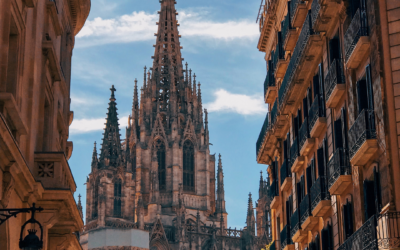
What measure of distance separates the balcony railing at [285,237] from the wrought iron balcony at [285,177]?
1.57 metres

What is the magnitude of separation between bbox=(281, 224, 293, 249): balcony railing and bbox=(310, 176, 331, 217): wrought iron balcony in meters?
6.12

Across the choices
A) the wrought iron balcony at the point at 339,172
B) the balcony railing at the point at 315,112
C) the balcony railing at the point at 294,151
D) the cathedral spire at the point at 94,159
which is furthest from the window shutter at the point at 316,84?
the cathedral spire at the point at 94,159

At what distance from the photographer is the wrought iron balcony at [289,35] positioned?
28391 millimetres

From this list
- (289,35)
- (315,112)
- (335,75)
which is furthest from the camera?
(289,35)

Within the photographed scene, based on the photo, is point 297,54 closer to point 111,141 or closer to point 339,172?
point 339,172

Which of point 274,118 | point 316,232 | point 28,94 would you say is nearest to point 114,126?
point 274,118

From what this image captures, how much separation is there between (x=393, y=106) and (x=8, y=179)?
8192 mm

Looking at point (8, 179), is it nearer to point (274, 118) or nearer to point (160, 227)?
point (274, 118)

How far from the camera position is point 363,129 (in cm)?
1789

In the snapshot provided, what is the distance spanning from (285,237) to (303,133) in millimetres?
5945

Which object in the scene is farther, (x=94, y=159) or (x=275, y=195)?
(x=94, y=159)

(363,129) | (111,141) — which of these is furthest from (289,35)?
(111,141)

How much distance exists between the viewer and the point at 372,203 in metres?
18.5

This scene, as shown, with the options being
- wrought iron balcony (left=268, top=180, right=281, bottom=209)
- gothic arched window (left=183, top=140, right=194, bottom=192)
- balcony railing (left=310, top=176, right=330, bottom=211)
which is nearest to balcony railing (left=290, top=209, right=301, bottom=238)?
balcony railing (left=310, top=176, right=330, bottom=211)
